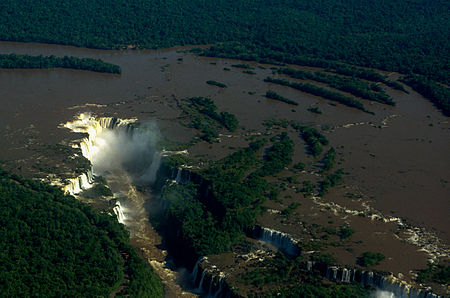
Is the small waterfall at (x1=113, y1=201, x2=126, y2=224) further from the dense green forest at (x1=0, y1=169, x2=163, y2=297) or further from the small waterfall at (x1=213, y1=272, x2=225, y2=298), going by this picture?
the small waterfall at (x1=213, y1=272, x2=225, y2=298)

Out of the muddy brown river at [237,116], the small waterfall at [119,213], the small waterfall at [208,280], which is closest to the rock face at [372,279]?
the small waterfall at [208,280]

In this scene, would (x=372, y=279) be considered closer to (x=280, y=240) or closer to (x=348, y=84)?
(x=280, y=240)

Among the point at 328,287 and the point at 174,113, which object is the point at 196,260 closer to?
the point at 328,287

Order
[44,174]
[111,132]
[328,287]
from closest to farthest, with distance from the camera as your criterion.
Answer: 1. [328,287]
2. [44,174]
3. [111,132]

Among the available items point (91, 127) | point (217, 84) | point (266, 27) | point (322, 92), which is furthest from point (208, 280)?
point (266, 27)

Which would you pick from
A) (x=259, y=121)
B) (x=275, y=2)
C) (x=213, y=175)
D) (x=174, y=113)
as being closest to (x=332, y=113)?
(x=259, y=121)

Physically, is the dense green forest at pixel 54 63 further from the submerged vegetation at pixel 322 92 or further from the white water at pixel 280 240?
the white water at pixel 280 240

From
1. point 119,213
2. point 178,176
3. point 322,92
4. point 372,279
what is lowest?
point 119,213
